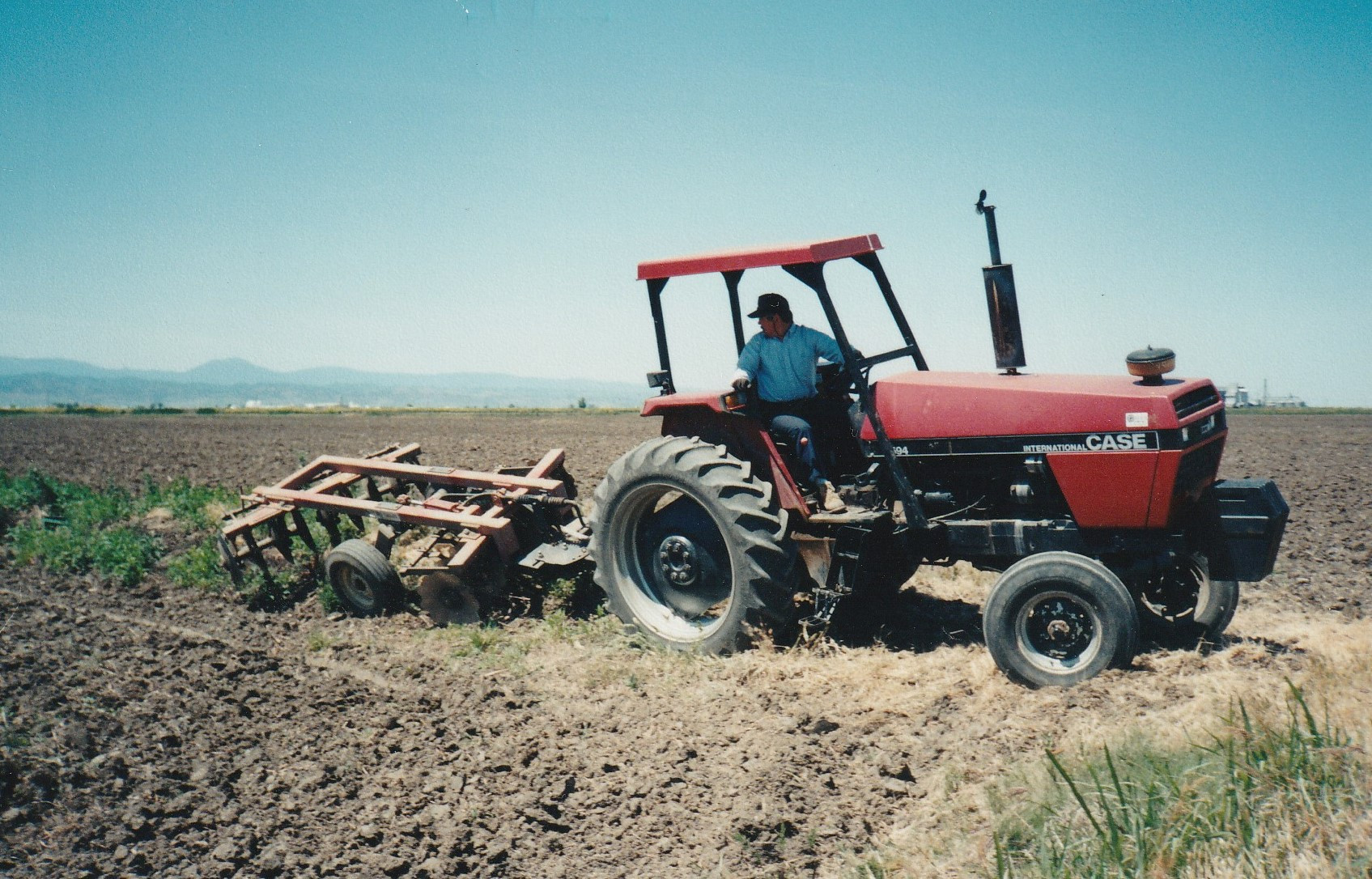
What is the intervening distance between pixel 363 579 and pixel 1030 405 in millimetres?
4318

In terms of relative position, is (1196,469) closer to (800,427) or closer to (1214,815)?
(800,427)

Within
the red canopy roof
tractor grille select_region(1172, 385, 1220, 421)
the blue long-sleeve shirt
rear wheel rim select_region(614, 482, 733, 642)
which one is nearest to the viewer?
tractor grille select_region(1172, 385, 1220, 421)

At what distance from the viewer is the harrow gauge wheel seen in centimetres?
579

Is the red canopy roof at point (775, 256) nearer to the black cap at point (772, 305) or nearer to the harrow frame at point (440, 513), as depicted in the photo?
the black cap at point (772, 305)

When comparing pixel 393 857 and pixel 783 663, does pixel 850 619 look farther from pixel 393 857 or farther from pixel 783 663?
pixel 393 857

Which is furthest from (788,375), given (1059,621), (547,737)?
(547,737)

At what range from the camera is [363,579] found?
5805 mm

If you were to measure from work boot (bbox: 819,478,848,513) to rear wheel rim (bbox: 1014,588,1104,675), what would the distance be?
1.08 meters

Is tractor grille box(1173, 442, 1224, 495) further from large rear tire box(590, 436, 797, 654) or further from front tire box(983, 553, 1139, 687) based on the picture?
large rear tire box(590, 436, 797, 654)

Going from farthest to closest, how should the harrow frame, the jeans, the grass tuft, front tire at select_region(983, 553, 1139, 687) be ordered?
the harrow frame < the jeans < front tire at select_region(983, 553, 1139, 687) < the grass tuft

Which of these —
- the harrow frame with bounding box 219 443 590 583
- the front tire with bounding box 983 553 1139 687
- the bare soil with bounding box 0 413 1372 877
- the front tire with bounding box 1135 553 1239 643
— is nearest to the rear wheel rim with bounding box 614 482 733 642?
the bare soil with bounding box 0 413 1372 877

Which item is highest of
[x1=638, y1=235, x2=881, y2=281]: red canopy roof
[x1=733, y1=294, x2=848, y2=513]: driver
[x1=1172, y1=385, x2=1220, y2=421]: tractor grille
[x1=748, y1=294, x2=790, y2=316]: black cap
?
[x1=638, y1=235, x2=881, y2=281]: red canopy roof

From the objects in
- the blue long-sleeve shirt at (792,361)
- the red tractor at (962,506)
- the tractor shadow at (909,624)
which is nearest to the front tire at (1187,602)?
the red tractor at (962,506)

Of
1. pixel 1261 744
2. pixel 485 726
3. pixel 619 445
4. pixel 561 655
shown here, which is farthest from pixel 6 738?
pixel 619 445
